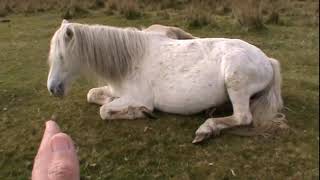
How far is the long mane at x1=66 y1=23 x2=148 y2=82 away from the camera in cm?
Result: 504

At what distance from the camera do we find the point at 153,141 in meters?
4.72

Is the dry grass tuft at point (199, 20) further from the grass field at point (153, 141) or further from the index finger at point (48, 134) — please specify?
the index finger at point (48, 134)

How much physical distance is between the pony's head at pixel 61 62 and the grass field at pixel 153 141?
1.21 ft

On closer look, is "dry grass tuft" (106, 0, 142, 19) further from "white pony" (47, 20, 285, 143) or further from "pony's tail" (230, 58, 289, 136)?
"pony's tail" (230, 58, 289, 136)

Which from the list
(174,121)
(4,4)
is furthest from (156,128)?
(4,4)

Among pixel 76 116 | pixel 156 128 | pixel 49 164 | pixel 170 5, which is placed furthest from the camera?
pixel 170 5

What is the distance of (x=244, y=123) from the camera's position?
4.80 meters

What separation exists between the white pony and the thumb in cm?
345

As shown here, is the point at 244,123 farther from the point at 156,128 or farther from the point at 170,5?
the point at 170,5

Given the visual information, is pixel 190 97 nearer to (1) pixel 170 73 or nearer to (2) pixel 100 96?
(1) pixel 170 73

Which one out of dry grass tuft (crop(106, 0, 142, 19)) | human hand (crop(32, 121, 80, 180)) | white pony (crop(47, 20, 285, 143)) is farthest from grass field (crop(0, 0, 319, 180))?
dry grass tuft (crop(106, 0, 142, 19))

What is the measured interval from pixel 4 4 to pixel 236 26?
22.2 feet

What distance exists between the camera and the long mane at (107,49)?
5.04 metres

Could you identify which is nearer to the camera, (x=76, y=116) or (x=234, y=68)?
(x=234, y=68)
